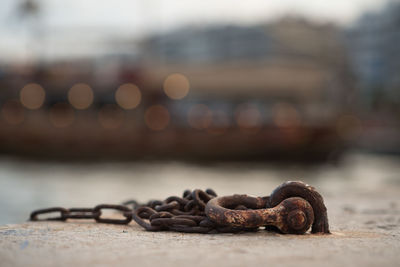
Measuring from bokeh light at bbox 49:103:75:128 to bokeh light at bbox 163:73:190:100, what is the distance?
6.10 m

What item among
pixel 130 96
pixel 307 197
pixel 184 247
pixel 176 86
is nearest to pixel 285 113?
pixel 176 86

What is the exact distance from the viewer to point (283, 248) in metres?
2.48

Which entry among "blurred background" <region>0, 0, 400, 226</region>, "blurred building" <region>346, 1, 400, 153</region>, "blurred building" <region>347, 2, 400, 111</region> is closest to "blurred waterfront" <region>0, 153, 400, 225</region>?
"blurred background" <region>0, 0, 400, 226</region>

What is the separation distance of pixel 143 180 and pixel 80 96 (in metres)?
13.5

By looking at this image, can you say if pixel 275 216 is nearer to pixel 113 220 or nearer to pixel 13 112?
pixel 113 220

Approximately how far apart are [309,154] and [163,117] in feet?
29.8

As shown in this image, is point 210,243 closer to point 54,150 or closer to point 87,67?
point 54,150

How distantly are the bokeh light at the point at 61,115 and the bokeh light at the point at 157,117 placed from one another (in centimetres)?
457

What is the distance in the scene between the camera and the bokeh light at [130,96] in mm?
28750

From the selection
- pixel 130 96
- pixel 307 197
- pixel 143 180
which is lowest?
pixel 143 180

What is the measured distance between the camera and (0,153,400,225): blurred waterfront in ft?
38.3

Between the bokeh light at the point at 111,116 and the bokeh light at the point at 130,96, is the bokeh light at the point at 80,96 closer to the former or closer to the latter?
the bokeh light at the point at 111,116

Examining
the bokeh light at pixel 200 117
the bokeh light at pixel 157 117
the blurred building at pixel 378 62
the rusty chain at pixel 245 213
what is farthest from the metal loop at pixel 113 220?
the blurred building at pixel 378 62

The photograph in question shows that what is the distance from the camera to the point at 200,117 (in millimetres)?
29953
